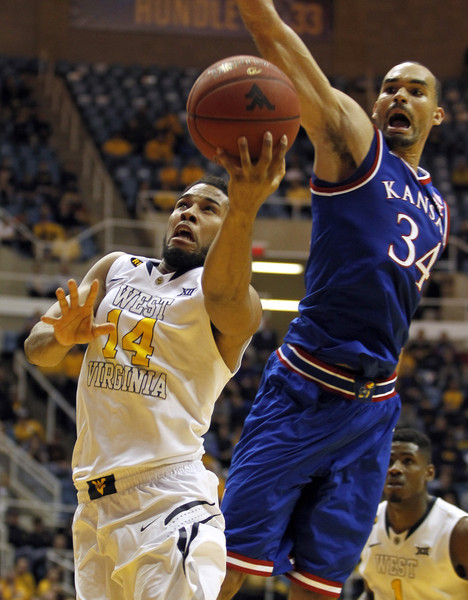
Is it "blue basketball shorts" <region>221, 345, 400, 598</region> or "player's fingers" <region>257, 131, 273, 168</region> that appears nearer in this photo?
"player's fingers" <region>257, 131, 273, 168</region>

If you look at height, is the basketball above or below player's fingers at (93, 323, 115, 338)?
above

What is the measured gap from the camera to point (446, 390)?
15117 mm

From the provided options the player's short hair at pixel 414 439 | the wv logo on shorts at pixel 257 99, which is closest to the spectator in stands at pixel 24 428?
the player's short hair at pixel 414 439

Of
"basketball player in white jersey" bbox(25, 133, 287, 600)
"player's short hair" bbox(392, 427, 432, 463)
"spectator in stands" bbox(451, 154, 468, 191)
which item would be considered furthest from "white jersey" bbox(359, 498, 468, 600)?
"spectator in stands" bbox(451, 154, 468, 191)

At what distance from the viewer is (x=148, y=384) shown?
11.4ft

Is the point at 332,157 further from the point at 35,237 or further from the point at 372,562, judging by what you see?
the point at 35,237

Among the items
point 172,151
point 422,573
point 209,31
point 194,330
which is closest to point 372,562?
point 422,573

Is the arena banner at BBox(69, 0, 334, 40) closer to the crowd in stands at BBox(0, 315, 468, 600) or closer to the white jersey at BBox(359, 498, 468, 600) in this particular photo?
the crowd in stands at BBox(0, 315, 468, 600)

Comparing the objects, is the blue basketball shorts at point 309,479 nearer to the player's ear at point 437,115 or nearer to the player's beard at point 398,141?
the player's beard at point 398,141

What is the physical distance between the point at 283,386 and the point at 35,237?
12.9 m

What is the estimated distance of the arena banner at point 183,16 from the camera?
896 inches

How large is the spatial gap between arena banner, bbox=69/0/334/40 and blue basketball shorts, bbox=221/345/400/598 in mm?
20282

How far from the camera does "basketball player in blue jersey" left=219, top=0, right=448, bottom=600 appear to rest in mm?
3793

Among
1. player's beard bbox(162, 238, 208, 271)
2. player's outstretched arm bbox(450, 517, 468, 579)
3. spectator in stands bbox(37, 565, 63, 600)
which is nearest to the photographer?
player's beard bbox(162, 238, 208, 271)
